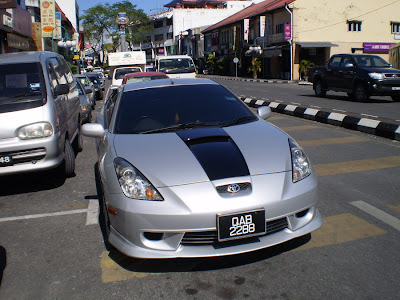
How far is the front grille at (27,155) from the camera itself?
5516mm

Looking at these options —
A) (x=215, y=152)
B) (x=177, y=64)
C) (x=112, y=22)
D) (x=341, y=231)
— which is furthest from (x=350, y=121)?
(x=112, y=22)

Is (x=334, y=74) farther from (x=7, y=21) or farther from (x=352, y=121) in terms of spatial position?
(x=7, y=21)

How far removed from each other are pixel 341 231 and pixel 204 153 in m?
1.53

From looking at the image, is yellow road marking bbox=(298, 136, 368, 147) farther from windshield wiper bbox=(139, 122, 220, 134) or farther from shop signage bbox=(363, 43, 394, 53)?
shop signage bbox=(363, 43, 394, 53)

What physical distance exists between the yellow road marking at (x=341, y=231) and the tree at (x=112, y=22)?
81718 millimetres

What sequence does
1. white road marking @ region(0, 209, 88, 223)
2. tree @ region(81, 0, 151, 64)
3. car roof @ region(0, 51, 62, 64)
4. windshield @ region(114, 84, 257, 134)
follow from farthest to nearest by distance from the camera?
tree @ region(81, 0, 151, 64)
car roof @ region(0, 51, 62, 64)
white road marking @ region(0, 209, 88, 223)
windshield @ region(114, 84, 257, 134)

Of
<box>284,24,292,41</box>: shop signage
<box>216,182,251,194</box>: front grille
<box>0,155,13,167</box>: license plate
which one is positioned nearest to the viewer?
<box>216,182,251,194</box>: front grille

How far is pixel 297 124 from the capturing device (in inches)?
429

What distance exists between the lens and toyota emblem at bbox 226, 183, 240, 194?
319cm

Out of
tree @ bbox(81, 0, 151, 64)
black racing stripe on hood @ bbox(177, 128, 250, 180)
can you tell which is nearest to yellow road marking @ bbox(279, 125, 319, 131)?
black racing stripe on hood @ bbox(177, 128, 250, 180)

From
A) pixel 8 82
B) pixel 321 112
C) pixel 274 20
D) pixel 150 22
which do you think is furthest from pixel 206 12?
pixel 8 82

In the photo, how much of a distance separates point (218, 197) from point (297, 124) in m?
8.17

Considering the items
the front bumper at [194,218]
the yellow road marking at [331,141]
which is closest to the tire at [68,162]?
the front bumper at [194,218]

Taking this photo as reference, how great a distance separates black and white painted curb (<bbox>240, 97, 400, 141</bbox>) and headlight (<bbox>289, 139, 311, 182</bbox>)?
5.44m
